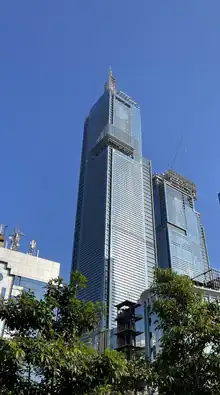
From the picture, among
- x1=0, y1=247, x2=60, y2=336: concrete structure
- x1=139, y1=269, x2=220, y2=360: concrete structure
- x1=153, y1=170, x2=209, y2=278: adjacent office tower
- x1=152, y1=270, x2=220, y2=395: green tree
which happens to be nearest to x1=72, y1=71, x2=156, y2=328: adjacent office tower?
x1=153, y1=170, x2=209, y2=278: adjacent office tower

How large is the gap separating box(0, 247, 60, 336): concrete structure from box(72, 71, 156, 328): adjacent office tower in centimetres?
2908

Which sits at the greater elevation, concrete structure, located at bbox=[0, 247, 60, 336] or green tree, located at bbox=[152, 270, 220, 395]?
concrete structure, located at bbox=[0, 247, 60, 336]

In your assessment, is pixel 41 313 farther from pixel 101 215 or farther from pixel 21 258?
pixel 101 215

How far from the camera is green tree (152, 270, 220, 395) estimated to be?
11.1m

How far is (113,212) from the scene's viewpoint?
272 feet

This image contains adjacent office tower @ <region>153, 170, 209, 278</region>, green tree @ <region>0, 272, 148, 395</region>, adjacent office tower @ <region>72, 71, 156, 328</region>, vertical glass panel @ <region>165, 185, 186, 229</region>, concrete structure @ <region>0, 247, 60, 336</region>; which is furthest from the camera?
vertical glass panel @ <region>165, 185, 186, 229</region>

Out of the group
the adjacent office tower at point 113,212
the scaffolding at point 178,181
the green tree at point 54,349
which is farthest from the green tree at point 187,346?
the scaffolding at point 178,181

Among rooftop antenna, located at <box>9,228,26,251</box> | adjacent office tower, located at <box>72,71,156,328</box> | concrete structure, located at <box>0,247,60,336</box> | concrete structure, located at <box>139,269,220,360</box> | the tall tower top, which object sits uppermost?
the tall tower top

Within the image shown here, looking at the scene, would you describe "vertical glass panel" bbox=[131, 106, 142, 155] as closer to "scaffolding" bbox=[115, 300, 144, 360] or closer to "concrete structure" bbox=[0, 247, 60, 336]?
"concrete structure" bbox=[0, 247, 60, 336]

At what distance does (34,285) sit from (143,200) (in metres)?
54.3

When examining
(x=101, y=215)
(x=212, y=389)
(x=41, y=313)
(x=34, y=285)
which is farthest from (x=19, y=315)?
(x=101, y=215)

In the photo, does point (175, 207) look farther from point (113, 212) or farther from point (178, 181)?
point (113, 212)

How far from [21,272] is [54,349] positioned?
31999 mm

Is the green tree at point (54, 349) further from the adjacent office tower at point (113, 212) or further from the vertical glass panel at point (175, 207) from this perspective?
the vertical glass panel at point (175, 207)
